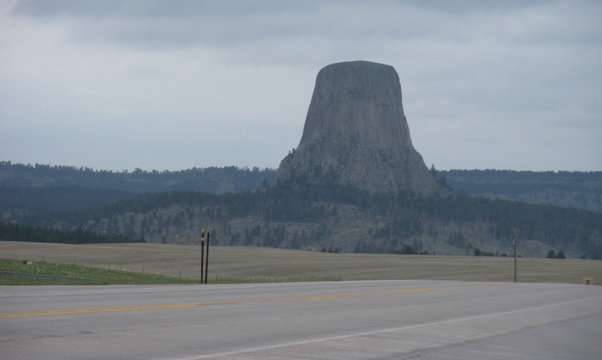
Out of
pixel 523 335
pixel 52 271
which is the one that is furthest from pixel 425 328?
pixel 52 271

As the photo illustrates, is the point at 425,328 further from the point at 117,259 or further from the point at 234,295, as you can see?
the point at 117,259

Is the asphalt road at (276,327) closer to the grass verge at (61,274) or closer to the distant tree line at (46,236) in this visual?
the grass verge at (61,274)

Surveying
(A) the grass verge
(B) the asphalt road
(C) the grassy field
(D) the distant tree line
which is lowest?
(C) the grassy field

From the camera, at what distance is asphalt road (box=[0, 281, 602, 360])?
513 inches

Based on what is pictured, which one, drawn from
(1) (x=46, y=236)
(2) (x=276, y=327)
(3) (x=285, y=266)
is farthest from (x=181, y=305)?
(1) (x=46, y=236)

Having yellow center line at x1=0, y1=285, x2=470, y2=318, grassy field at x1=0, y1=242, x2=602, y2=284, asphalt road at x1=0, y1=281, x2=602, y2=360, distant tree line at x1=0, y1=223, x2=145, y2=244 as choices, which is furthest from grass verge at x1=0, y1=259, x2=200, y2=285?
distant tree line at x1=0, y1=223, x2=145, y2=244

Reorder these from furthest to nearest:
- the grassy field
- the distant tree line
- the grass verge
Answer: the distant tree line, the grassy field, the grass verge

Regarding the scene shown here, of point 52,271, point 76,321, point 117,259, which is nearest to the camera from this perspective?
point 76,321

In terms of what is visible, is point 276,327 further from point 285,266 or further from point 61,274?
point 285,266

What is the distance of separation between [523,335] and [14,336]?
9.53 m

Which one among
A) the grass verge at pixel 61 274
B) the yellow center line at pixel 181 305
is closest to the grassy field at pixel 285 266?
the grass verge at pixel 61 274

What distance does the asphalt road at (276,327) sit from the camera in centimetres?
1303

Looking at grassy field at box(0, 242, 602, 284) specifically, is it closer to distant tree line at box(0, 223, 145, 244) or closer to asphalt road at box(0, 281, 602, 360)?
distant tree line at box(0, 223, 145, 244)

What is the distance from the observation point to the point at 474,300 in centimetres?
2767
